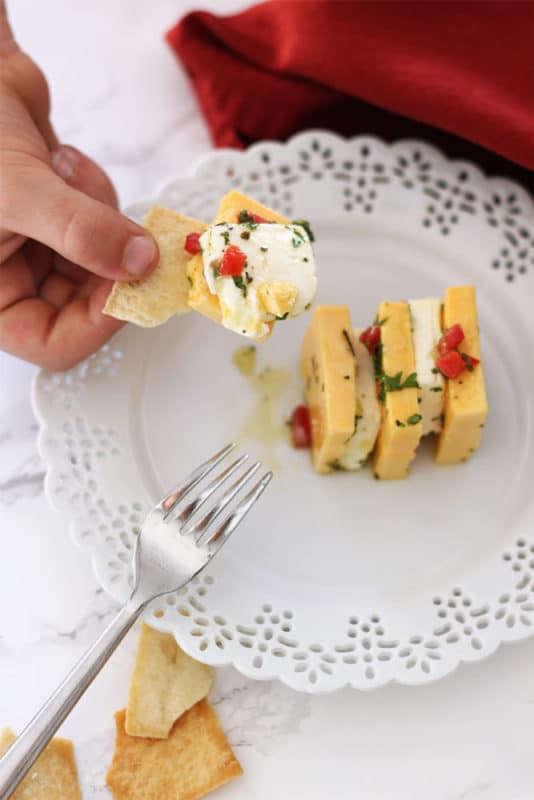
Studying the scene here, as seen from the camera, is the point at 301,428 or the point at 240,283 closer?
the point at 240,283

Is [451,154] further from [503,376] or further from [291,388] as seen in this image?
[291,388]

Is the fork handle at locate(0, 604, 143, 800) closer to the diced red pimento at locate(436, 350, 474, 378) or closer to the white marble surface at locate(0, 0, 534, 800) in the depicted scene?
the white marble surface at locate(0, 0, 534, 800)

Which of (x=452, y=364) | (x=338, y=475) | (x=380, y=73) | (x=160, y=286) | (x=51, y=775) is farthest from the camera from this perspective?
(x=380, y=73)

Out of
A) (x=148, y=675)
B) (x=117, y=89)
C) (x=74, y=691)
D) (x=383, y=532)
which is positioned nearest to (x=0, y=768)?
(x=74, y=691)

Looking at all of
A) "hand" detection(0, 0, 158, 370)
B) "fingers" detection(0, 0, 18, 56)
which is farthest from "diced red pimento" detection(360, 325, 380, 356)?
"fingers" detection(0, 0, 18, 56)

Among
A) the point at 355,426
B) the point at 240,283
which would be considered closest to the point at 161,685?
the point at 355,426

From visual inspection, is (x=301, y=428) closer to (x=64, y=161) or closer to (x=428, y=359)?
(x=428, y=359)
